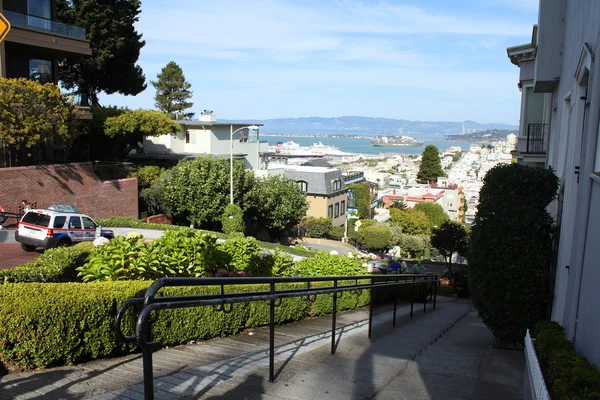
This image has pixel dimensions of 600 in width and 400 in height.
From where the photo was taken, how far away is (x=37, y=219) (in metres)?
18.1

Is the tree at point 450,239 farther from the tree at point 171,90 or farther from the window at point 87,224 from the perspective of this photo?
the tree at point 171,90

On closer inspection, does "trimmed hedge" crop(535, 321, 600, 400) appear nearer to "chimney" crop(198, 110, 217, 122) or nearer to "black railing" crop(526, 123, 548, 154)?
"black railing" crop(526, 123, 548, 154)

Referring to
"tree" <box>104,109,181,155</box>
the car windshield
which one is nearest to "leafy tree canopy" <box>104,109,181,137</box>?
"tree" <box>104,109,181,155</box>

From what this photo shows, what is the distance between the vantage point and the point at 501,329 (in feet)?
30.9

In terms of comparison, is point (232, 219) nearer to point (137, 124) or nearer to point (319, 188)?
point (137, 124)

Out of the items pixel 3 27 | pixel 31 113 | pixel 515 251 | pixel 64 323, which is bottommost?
pixel 64 323

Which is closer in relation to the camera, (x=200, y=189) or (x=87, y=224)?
(x=87, y=224)

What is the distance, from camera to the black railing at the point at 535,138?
52.9 feet

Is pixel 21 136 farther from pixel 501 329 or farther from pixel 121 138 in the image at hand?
pixel 501 329

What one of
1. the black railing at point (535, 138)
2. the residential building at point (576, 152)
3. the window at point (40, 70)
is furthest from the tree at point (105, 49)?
the residential building at point (576, 152)

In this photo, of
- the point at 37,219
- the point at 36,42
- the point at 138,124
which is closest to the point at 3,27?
the point at 37,219

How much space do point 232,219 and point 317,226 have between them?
2476 centimetres

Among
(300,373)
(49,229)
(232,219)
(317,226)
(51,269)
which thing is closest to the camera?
(300,373)

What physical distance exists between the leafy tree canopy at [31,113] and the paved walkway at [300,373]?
1861 centimetres
